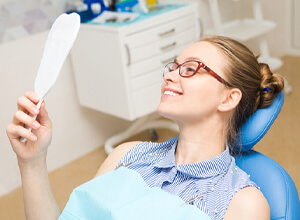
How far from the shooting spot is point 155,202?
119 cm

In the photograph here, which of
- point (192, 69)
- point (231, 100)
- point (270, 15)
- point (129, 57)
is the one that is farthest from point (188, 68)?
point (270, 15)

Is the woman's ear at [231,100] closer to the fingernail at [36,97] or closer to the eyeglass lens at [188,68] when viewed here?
the eyeglass lens at [188,68]

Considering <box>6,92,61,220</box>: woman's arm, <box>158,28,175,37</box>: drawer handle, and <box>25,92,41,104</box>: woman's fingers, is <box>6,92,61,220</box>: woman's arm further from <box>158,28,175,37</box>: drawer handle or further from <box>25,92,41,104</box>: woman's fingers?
<box>158,28,175,37</box>: drawer handle

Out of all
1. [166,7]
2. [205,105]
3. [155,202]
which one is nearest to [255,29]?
[166,7]

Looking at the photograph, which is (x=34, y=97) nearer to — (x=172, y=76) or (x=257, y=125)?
(x=172, y=76)

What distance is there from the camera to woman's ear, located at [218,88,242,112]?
4.44 ft

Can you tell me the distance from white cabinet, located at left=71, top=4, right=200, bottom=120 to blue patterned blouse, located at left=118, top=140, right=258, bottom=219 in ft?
3.73

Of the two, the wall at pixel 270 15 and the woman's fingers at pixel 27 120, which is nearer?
the woman's fingers at pixel 27 120

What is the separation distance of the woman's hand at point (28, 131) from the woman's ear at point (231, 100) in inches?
20.1

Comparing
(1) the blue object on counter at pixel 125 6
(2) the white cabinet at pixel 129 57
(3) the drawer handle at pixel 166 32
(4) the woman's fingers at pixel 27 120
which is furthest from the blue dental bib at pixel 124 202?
(1) the blue object on counter at pixel 125 6

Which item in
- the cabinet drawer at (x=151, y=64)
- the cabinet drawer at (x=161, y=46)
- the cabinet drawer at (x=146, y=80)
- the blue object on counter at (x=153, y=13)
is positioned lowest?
the cabinet drawer at (x=146, y=80)

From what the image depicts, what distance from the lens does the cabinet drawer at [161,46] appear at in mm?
2545

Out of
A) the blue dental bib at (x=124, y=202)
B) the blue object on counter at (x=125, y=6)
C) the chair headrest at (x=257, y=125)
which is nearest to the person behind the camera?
the blue dental bib at (x=124, y=202)

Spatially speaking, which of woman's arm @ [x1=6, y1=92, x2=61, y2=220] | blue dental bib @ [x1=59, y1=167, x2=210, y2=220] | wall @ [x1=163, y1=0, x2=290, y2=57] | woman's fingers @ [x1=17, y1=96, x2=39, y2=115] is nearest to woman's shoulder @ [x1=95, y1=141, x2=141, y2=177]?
blue dental bib @ [x1=59, y1=167, x2=210, y2=220]
